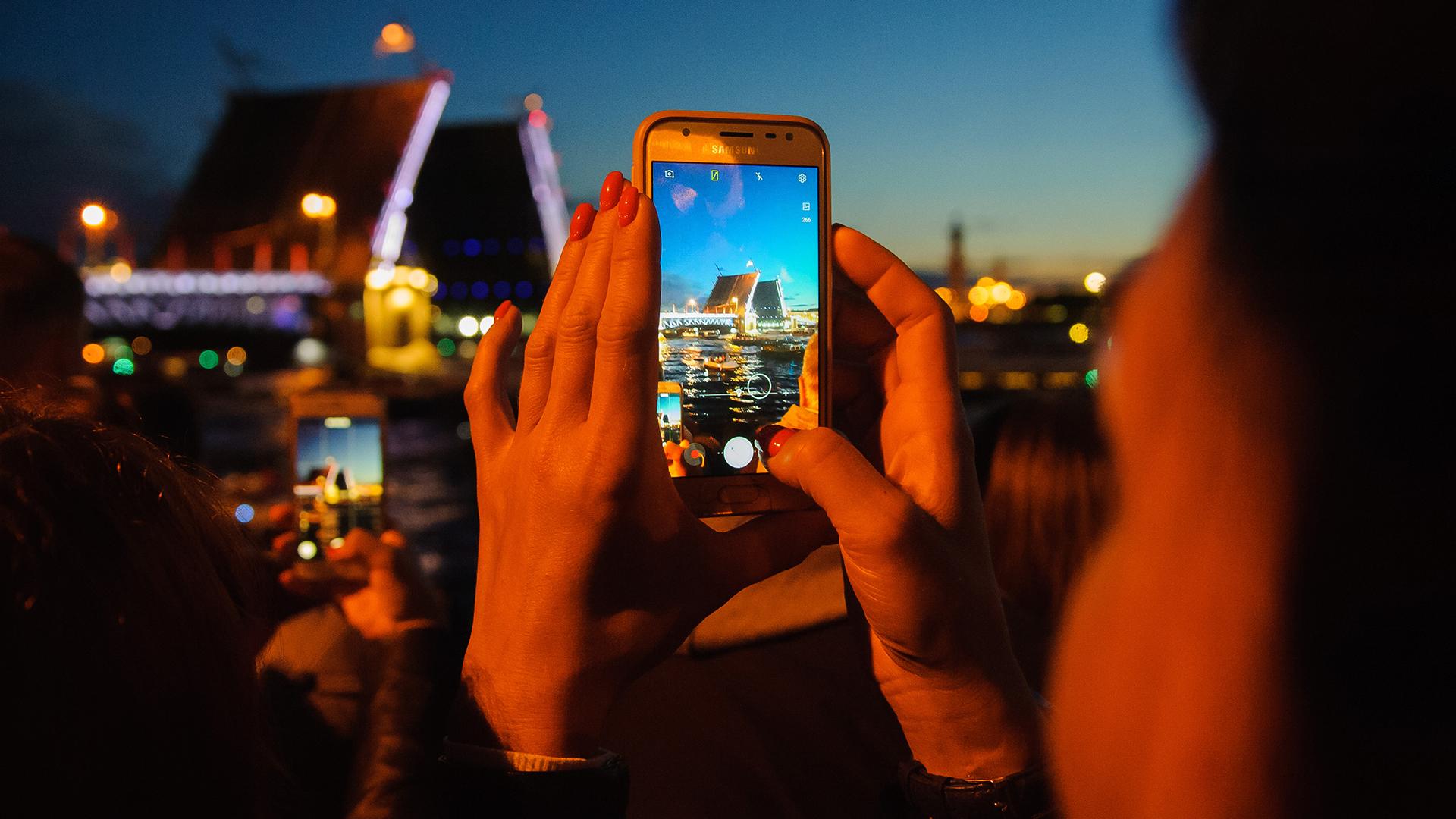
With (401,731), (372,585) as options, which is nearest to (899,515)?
(401,731)

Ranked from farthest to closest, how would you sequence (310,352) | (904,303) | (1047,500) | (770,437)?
(310,352)
(1047,500)
(770,437)
(904,303)

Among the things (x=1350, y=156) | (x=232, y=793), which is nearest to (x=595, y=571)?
(x=232, y=793)

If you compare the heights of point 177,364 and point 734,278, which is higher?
point 177,364

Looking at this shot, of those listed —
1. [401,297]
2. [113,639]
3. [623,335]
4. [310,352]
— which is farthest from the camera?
[310,352]

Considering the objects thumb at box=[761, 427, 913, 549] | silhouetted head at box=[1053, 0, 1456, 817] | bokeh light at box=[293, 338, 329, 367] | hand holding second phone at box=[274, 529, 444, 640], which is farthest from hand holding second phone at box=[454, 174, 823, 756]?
bokeh light at box=[293, 338, 329, 367]

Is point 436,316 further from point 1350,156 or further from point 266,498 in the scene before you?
point 1350,156

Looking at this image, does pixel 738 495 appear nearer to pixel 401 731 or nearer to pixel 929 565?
pixel 929 565

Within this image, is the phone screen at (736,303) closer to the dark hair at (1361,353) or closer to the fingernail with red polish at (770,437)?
the fingernail with red polish at (770,437)

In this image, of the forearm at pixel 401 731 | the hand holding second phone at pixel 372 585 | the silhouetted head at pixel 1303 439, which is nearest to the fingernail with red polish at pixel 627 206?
the silhouetted head at pixel 1303 439
